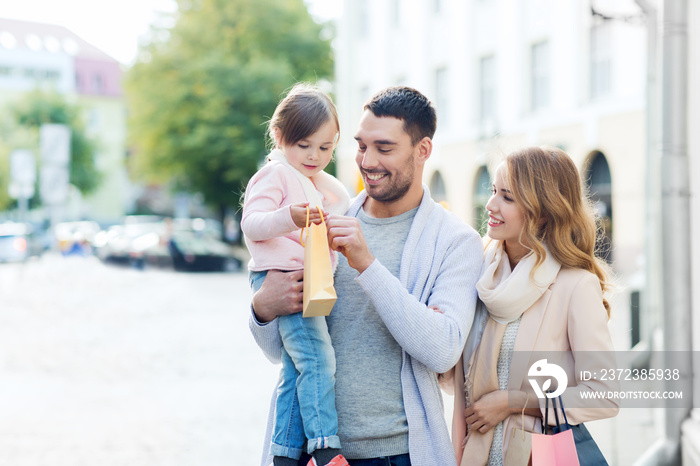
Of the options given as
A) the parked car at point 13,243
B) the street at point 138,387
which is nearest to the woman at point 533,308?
the street at point 138,387

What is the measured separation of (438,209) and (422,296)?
1.19ft

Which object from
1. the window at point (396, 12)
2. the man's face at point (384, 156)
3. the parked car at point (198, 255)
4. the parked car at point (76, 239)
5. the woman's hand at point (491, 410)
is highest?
the window at point (396, 12)

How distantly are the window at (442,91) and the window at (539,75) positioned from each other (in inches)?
177

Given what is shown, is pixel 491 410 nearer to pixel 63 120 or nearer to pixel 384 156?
pixel 384 156

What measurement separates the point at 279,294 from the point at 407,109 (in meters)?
0.77

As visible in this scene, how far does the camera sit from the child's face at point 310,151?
3.01m

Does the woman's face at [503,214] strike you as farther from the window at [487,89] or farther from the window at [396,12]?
the window at [396,12]

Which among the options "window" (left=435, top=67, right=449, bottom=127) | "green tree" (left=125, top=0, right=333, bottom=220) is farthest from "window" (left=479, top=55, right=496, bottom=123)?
"green tree" (left=125, top=0, right=333, bottom=220)

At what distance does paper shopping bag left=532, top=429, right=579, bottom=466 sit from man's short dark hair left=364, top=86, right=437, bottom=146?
107 cm

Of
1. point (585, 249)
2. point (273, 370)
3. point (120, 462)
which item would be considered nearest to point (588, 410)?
point (585, 249)

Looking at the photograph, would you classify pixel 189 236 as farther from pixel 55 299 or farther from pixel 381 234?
pixel 381 234

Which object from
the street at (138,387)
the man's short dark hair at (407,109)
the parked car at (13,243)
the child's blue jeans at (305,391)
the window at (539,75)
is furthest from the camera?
the parked car at (13,243)

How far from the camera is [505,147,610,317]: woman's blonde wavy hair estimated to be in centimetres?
276

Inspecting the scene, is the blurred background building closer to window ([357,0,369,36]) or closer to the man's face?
window ([357,0,369,36])
